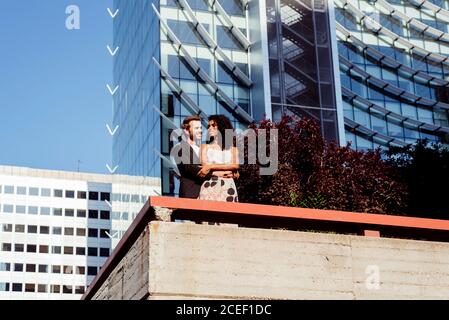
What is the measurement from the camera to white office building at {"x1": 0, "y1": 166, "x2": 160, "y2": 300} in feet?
414

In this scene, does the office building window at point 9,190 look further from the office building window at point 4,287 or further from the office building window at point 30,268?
the office building window at point 4,287

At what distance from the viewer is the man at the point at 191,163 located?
32.9ft

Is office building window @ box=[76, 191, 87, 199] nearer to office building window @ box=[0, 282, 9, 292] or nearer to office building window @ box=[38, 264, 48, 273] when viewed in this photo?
office building window @ box=[38, 264, 48, 273]

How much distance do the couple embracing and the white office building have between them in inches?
4483

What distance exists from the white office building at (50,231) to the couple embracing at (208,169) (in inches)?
4483

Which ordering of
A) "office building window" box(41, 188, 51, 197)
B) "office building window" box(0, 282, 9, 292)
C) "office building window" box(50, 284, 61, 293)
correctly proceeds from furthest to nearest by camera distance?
"office building window" box(41, 188, 51, 197) → "office building window" box(50, 284, 61, 293) → "office building window" box(0, 282, 9, 292)

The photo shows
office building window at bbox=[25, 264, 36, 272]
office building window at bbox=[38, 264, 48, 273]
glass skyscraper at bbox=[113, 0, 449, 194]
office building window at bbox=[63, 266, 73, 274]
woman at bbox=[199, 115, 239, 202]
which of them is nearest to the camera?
woman at bbox=[199, 115, 239, 202]

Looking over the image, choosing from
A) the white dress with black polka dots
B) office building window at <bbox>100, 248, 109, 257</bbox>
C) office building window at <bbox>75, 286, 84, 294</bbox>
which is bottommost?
the white dress with black polka dots

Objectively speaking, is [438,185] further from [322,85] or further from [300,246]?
[322,85]

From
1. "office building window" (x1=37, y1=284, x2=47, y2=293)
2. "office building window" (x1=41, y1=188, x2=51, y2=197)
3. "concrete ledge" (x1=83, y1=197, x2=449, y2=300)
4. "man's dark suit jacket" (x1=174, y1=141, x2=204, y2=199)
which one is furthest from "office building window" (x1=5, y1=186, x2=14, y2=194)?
"concrete ledge" (x1=83, y1=197, x2=449, y2=300)

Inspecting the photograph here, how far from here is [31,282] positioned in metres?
126
